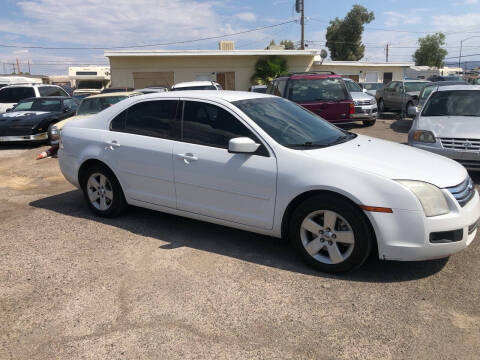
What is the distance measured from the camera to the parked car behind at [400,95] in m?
17.2

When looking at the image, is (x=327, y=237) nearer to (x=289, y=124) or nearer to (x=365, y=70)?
Answer: (x=289, y=124)

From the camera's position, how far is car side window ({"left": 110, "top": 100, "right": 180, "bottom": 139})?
185 inches

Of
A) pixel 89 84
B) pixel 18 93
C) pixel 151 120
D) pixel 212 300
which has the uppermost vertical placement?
pixel 89 84

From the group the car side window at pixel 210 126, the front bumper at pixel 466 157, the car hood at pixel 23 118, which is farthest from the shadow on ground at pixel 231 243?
the car hood at pixel 23 118

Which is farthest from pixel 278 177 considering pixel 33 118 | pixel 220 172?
pixel 33 118

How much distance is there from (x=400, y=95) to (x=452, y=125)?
11.5 m

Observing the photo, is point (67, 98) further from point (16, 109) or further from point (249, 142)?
point (249, 142)

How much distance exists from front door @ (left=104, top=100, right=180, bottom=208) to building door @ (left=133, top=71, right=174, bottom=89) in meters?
22.2

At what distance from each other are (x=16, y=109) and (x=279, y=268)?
11682 millimetres

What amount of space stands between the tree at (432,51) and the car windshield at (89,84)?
58.1 meters

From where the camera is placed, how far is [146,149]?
4746 millimetres

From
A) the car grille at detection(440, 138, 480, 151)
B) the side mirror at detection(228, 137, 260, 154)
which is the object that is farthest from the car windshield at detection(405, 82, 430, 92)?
the side mirror at detection(228, 137, 260, 154)

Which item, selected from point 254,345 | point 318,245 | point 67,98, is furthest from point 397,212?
point 67,98

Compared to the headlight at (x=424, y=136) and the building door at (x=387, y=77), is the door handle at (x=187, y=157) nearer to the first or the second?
the headlight at (x=424, y=136)
